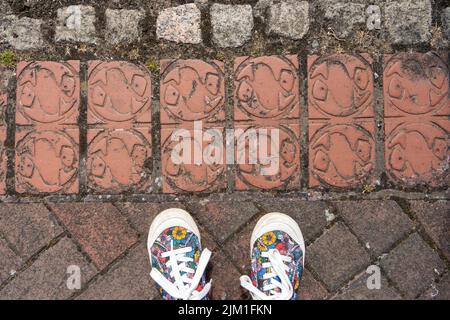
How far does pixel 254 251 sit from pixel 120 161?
37.1 inches

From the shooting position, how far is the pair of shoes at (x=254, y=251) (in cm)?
270

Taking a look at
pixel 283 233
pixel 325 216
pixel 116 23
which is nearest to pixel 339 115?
pixel 325 216

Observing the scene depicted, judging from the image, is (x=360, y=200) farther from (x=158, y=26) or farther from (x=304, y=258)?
(x=158, y=26)

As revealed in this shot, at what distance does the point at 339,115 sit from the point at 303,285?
3.34ft

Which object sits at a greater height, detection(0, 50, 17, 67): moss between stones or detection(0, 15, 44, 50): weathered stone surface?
detection(0, 15, 44, 50): weathered stone surface

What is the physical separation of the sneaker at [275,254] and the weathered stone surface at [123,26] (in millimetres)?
1332

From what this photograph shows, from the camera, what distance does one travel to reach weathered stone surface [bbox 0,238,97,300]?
2.76m

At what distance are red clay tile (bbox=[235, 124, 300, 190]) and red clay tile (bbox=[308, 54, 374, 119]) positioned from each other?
202 mm

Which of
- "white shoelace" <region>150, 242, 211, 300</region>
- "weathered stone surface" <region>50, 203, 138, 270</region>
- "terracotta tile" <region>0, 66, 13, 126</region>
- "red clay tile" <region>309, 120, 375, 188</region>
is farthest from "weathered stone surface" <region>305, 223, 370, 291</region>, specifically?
"terracotta tile" <region>0, 66, 13, 126</region>

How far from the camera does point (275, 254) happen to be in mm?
2727

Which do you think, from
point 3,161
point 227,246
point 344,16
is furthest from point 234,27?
point 3,161

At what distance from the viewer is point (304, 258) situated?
2752 millimetres

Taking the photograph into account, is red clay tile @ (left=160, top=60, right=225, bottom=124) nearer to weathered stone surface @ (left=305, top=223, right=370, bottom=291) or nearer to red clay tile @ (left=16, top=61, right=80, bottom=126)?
red clay tile @ (left=16, top=61, right=80, bottom=126)

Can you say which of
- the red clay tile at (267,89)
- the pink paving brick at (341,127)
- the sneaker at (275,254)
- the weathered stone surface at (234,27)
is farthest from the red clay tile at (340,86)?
the sneaker at (275,254)
